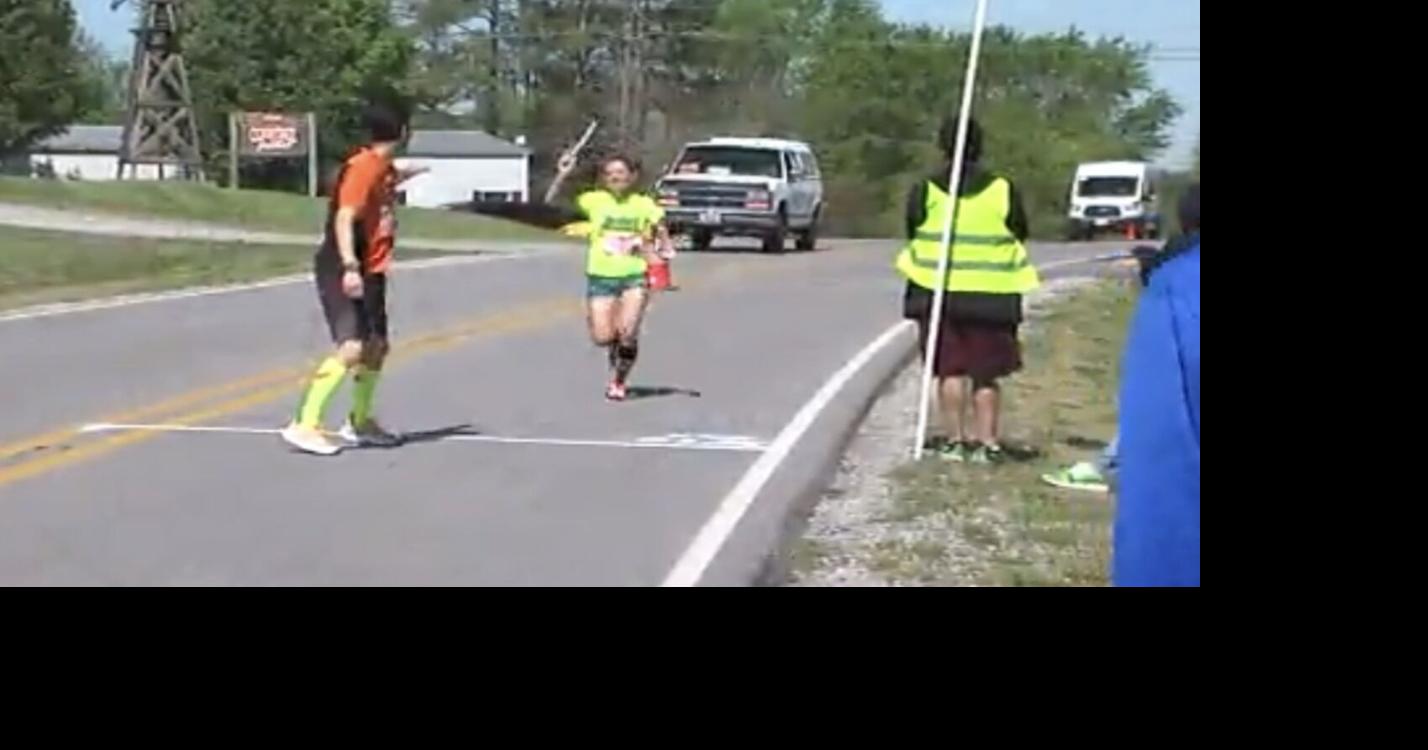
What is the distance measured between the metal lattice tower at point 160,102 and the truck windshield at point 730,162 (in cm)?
1140

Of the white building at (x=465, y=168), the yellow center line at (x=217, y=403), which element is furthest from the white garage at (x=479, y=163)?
the yellow center line at (x=217, y=403)

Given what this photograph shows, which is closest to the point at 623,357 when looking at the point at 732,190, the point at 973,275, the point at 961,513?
the point at 973,275

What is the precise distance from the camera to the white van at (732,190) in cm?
3766

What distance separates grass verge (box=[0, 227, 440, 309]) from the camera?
84.1 feet

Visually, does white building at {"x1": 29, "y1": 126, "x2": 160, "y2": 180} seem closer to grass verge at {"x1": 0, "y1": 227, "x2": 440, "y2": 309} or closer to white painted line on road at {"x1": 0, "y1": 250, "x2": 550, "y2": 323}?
grass verge at {"x1": 0, "y1": 227, "x2": 440, "y2": 309}

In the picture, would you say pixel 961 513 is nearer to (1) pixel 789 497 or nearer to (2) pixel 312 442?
(1) pixel 789 497

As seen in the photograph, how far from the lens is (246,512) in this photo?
10.3 metres

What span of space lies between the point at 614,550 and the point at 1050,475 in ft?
9.69

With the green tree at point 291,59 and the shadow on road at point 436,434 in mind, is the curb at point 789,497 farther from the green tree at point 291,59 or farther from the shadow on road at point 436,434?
the green tree at point 291,59

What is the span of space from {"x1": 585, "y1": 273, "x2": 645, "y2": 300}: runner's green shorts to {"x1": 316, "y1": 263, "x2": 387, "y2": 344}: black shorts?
8.73ft

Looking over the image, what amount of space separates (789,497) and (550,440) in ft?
7.84

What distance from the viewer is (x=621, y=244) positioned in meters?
14.6
